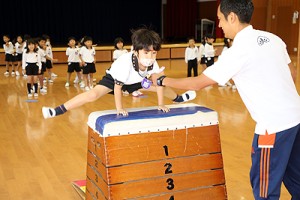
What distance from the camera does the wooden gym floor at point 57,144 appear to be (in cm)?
374

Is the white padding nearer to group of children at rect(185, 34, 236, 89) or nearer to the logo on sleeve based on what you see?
the logo on sleeve

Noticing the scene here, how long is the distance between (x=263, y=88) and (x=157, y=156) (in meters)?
0.93

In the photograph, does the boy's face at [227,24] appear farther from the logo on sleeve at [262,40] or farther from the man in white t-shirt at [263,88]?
the logo on sleeve at [262,40]

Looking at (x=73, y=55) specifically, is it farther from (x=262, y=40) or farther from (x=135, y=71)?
(x=262, y=40)

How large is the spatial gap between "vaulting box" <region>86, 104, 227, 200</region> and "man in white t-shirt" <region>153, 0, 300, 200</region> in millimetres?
615

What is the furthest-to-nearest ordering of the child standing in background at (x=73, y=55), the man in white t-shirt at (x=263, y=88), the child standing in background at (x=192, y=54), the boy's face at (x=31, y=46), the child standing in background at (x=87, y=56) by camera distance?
the child standing in background at (x=192, y=54) < the child standing in background at (x=73, y=55) < the child standing in background at (x=87, y=56) < the boy's face at (x=31, y=46) < the man in white t-shirt at (x=263, y=88)

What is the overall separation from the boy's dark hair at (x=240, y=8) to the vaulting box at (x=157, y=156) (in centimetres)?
84

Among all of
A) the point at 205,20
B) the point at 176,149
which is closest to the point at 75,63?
the point at 176,149

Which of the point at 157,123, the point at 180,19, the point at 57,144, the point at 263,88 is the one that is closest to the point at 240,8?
A: the point at 263,88

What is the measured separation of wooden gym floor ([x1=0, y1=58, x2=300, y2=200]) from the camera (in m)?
3.74

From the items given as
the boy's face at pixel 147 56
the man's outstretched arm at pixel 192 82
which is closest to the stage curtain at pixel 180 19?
the boy's face at pixel 147 56

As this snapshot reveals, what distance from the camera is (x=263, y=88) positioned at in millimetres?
2322

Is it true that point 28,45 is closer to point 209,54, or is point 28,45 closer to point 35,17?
point 209,54

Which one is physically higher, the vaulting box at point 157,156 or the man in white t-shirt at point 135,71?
the man in white t-shirt at point 135,71
